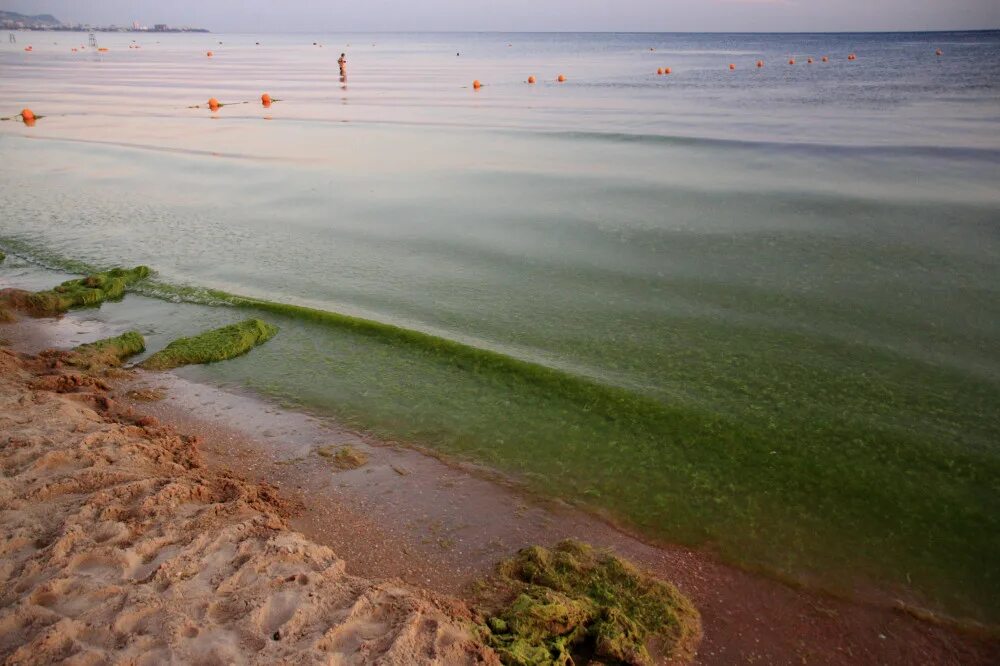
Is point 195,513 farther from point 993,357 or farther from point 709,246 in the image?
point 709,246

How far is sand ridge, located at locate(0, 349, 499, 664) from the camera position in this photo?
9.36 feet

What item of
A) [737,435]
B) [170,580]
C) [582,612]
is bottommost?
[737,435]

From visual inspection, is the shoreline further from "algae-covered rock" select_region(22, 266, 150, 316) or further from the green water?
"algae-covered rock" select_region(22, 266, 150, 316)

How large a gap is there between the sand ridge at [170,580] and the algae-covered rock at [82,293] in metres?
3.92

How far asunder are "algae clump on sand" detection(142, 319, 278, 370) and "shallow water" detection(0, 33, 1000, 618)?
0.68 ft

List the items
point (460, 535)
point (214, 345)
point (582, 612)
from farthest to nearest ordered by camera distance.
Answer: point (214, 345) < point (460, 535) < point (582, 612)

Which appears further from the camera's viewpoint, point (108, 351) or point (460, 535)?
point (108, 351)

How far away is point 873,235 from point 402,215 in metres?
7.78

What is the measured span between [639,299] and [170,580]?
616cm

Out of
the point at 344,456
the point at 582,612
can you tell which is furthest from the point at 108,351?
the point at 582,612

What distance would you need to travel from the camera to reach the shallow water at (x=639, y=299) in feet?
16.2

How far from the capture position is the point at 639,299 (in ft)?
26.7

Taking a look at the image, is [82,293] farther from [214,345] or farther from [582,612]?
[582,612]

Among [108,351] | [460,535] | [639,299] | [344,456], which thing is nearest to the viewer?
[460,535]
